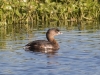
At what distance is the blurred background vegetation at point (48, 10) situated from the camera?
24.0 m

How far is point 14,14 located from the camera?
2405cm

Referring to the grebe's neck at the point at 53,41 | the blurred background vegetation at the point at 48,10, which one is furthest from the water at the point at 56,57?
the blurred background vegetation at the point at 48,10

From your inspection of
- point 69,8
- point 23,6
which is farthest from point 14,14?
point 69,8

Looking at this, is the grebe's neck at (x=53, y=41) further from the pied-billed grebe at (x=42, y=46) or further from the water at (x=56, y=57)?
the water at (x=56, y=57)

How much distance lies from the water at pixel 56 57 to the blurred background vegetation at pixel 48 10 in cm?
411

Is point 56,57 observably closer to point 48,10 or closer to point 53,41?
point 53,41

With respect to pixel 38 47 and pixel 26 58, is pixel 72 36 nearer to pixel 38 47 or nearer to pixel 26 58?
pixel 38 47

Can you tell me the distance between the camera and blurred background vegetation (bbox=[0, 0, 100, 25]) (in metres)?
24.0

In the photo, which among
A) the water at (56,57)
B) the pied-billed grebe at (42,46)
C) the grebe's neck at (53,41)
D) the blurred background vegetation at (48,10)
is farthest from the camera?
the blurred background vegetation at (48,10)

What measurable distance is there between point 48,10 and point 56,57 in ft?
35.6

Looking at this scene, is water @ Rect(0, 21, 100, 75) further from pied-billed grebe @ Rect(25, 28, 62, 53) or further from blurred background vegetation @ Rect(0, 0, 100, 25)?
blurred background vegetation @ Rect(0, 0, 100, 25)

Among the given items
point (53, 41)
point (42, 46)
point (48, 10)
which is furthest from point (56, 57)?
point (48, 10)

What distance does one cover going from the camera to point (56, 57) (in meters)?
14.3

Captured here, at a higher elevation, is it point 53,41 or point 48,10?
point 48,10
